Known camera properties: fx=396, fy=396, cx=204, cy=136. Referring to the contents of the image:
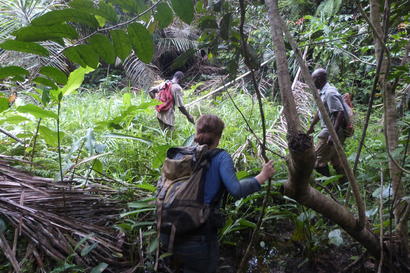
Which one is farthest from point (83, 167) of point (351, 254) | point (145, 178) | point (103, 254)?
point (351, 254)

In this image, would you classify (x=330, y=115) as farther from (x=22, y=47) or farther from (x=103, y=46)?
(x=22, y=47)

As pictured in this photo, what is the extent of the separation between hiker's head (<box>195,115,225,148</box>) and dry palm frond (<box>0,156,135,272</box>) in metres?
1.00

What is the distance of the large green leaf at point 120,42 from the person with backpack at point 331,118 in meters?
3.38

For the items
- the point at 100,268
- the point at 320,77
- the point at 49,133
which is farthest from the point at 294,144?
the point at 320,77

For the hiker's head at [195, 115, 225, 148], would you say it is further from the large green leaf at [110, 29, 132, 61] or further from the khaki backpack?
the large green leaf at [110, 29, 132, 61]

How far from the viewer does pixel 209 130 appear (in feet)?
7.89

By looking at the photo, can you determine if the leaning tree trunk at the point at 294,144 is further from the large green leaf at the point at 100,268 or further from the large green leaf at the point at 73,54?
the large green leaf at the point at 100,268

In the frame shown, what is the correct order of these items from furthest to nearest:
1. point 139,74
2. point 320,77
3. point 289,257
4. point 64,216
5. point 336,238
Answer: point 139,74, point 320,77, point 289,257, point 64,216, point 336,238

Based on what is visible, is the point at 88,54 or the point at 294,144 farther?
the point at 294,144

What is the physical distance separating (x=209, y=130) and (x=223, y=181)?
1.19ft

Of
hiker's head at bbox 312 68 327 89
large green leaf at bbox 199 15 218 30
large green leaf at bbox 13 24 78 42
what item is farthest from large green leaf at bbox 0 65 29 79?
hiker's head at bbox 312 68 327 89

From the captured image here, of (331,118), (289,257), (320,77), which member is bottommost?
(289,257)

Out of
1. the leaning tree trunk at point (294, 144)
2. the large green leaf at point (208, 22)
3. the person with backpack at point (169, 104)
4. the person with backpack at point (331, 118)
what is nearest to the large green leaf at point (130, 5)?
the large green leaf at point (208, 22)

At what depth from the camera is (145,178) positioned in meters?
3.97
